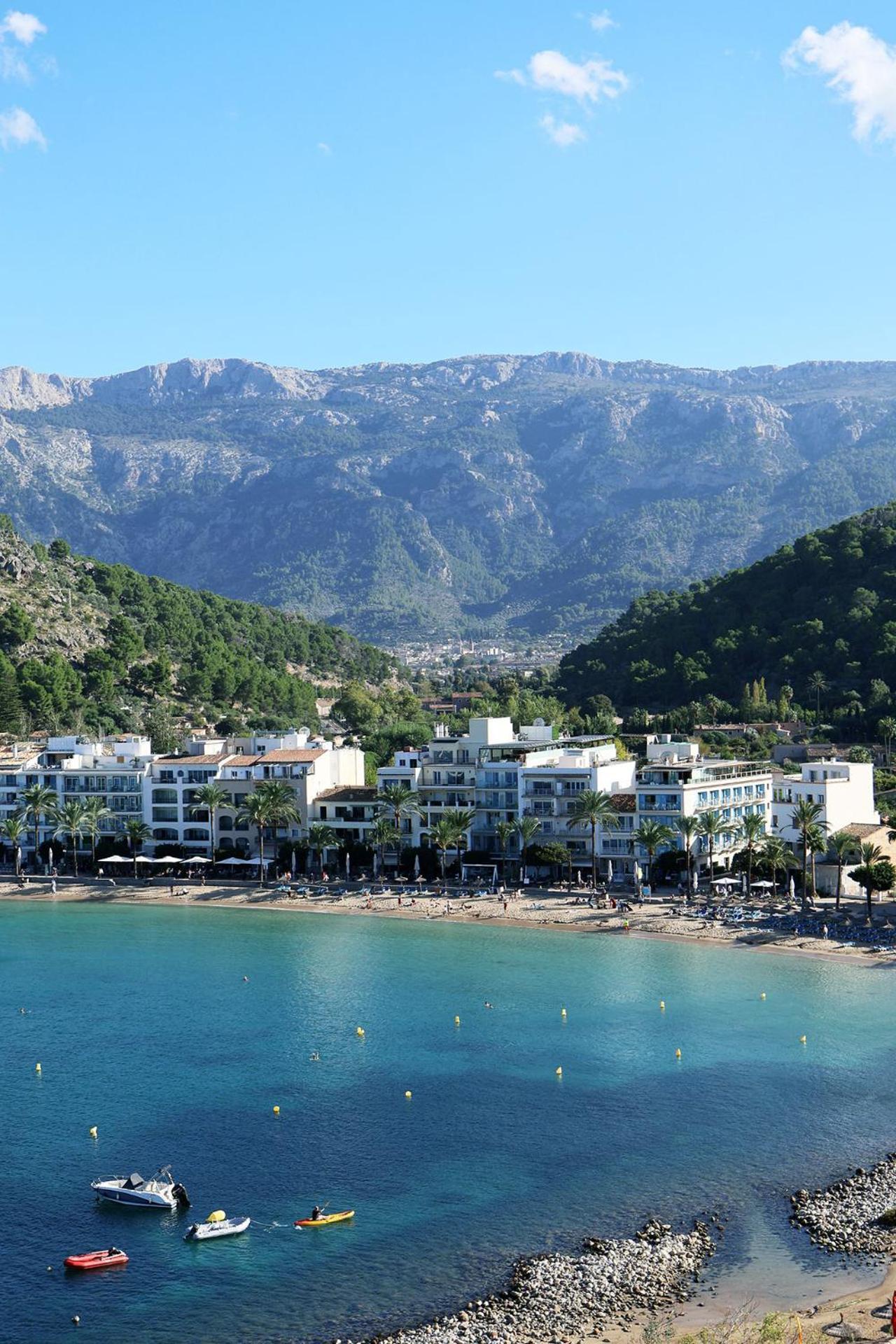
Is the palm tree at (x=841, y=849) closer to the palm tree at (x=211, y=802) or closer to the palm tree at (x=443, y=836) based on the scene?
the palm tree at (x=443, y=836)

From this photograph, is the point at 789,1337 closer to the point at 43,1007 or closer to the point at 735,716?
the point at 43,1007

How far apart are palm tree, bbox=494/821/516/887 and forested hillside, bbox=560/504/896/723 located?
162 ft

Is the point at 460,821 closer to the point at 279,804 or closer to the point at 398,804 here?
the point at 398,804

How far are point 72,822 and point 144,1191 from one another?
53.7m

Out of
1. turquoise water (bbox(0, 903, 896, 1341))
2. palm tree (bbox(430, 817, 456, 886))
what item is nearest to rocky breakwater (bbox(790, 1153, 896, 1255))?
turquoise water (bbox(0, 903, 896, 1341))

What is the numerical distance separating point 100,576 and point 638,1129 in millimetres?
141549

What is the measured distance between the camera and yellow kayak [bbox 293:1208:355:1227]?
38.6 metres

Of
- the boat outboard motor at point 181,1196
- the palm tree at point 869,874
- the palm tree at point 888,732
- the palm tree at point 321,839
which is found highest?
the palm tree at point 888,732

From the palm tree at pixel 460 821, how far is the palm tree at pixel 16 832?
27.0 meters

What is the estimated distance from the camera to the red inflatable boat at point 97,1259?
36.4 metres

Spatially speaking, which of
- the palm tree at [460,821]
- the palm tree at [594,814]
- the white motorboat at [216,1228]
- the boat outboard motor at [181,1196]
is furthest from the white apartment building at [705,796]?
the white motorboat at [216,1228]

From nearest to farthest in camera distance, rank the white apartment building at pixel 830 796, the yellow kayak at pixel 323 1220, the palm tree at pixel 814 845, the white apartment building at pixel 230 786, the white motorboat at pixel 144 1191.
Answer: the yellow kayak at pixel 323 1220 → the white motorboat at pixel 144 1191 → the palm tree at pixel 814 845 → the white apartment building at pixel 830 796 → the white apartment building at pixel 230 786

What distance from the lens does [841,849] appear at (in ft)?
247

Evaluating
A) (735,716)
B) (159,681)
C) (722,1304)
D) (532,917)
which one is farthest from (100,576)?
(722,1304)
